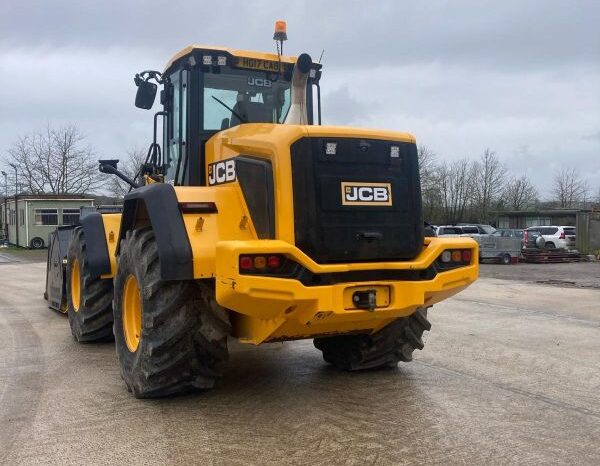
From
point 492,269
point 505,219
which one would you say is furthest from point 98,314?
point 505,219

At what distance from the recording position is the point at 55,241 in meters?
10.2

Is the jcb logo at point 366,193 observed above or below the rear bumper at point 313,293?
above

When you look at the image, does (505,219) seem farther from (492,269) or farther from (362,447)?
(362,447)

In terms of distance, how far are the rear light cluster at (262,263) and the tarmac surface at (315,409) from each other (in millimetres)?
1160

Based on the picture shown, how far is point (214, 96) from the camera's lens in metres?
5.83

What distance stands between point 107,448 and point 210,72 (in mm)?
3359

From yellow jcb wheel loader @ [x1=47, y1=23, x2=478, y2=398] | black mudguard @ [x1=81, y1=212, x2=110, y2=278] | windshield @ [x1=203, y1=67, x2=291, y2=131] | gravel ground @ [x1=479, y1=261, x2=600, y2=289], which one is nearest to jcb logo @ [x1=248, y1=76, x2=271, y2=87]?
windshield @ [x1=203, y1=67, x2=291, y2=131]

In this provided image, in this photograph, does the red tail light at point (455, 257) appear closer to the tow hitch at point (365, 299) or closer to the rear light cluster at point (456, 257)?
the rear light cluster at point (456, 257)

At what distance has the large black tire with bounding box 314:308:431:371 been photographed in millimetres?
5852

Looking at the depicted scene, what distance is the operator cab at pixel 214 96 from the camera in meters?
5.75

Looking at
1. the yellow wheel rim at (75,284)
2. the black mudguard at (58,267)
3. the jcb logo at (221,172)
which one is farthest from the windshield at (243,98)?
the black mudguard at (58,267)

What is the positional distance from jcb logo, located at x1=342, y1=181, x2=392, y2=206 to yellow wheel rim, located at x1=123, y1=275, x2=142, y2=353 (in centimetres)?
204

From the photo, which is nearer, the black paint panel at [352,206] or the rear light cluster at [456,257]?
the black paint panel at [352,206]

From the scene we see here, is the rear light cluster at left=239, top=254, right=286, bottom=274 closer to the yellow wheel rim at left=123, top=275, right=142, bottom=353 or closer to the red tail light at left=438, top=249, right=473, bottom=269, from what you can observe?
the red tail light at left=438, top=249, right=473, bottom=269
